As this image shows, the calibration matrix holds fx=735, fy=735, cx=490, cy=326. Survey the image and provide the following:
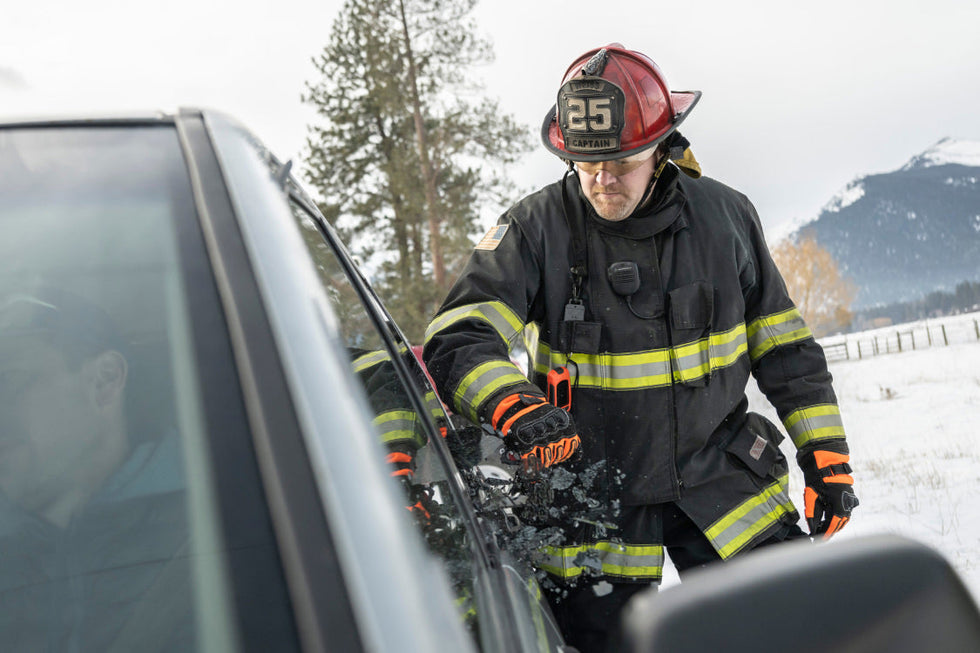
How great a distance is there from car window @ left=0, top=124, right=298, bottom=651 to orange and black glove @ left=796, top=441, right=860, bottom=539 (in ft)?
8.16

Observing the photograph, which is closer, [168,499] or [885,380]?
[168,499]

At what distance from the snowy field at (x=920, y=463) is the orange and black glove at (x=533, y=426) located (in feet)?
2.46

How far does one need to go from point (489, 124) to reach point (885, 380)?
10.8m

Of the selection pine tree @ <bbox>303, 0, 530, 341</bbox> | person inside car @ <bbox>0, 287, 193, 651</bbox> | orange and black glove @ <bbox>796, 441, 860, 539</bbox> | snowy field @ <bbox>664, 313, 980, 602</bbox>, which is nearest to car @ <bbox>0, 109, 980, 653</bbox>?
person inside car @ <bbox>0, 287, 193, 651</bbox>

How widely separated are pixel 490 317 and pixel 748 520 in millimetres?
1116

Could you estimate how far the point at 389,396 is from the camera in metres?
1.26

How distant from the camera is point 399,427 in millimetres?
1213

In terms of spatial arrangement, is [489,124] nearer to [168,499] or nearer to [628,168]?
[628,168]

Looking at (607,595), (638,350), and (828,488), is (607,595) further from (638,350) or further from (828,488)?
(828,488)

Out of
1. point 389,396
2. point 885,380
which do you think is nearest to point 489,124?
point 885,380

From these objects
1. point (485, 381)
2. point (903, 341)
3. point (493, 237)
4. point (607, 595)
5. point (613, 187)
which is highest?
point (613, 187)

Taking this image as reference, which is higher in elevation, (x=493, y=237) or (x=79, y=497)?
(x=493, y=237)

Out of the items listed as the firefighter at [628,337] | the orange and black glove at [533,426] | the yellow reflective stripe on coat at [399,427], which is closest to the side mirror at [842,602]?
the yellow reflective stripe on coat at [399,427]

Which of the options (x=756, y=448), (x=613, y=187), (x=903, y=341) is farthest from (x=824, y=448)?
(x=903, y=341)
